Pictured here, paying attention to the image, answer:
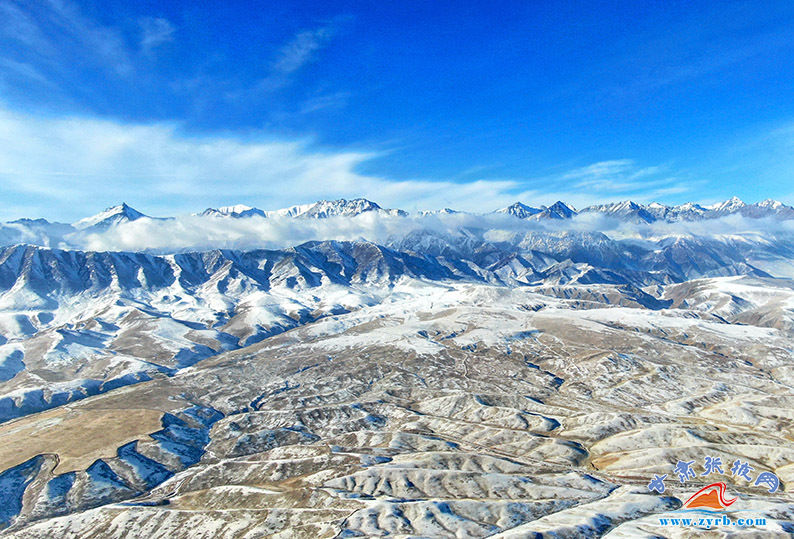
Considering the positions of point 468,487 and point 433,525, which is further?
point 468,487

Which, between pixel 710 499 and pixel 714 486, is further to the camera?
pixel 714 486

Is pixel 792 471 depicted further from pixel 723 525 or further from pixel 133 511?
pixel 133 511

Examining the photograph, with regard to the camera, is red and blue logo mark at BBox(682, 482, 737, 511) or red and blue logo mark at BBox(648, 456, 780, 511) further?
red and blue logo mark at BBox(648, 456, 780, 511)

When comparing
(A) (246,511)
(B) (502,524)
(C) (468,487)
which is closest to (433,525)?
(B) (502,524)

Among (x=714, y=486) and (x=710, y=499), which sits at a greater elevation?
(x=710, y=499)

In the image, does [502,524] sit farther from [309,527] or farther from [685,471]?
[685,471]

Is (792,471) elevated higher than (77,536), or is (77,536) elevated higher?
(77,536)

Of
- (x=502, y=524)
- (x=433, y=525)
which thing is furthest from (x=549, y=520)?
(x=433, y=525)

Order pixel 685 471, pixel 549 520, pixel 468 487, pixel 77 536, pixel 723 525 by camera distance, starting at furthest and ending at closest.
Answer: pixel 685 471
pixel 468 487
pixel 77 536
pixel 549 520
pixel 723 525

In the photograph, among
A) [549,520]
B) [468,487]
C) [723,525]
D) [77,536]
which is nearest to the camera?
[723,525]

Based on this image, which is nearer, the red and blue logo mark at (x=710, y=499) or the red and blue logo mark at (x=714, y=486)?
the red and blue logo mark at (x=710, y=499)
